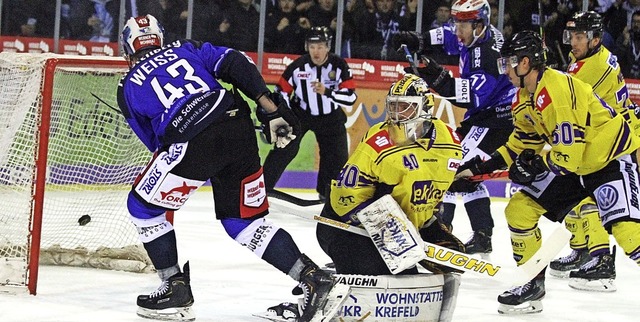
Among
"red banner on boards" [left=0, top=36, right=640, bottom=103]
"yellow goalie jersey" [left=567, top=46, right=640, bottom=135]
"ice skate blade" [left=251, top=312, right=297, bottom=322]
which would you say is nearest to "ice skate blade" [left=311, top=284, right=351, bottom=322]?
"ice skate blade" [left=251, top=312, right=297, bottom=322]

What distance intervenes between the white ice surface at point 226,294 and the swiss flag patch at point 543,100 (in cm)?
79

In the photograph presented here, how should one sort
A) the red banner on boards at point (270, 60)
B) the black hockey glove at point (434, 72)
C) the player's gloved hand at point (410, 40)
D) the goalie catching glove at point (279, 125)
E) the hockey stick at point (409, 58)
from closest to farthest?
the goalie catching glove at point (279, 125) → the black hockey glove at point (434, 72) → the hockey stick at point (409, 58) → the player's gloved hand at point (410, 40) → the red banner on boards at point (270, 60)

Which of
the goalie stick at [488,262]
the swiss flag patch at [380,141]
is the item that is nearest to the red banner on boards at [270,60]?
the goalie stick at [488,262]

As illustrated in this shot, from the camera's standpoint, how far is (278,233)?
3.54m

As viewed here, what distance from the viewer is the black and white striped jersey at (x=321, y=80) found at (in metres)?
6.63

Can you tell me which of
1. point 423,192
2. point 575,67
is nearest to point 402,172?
point 423,192

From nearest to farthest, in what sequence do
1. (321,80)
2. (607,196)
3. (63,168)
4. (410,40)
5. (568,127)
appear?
(568,127)
(607,196)
(63,168)
(410,40)
(321,80)

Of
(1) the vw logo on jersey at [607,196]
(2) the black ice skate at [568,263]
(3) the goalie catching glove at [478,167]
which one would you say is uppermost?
(3) the goalie catching glove at [478,167]

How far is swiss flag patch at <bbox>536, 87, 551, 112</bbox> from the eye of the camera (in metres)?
3.79

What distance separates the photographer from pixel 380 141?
3.42 m

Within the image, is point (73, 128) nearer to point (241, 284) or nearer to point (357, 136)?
point (241, 284)

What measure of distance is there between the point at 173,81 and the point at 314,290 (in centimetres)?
82

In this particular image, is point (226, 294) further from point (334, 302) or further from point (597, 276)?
point (597, 276)

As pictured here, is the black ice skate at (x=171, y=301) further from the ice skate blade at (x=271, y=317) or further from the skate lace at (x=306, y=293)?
the skate lace at (x=306, y=293)
